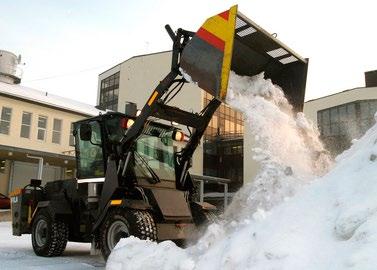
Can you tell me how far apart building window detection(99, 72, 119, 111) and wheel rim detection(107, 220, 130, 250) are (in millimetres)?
33883

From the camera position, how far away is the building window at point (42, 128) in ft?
82.6

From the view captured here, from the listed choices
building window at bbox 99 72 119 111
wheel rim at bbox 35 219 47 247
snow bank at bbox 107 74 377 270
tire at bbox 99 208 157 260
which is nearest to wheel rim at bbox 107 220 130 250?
tire at bbox 99 208 157 260

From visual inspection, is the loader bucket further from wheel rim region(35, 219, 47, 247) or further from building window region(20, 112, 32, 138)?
building window region(20, 112, 32, 138)

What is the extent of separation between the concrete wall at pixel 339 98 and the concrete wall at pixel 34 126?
549 inches

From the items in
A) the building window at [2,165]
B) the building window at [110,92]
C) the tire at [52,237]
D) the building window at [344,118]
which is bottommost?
the tire at [52,237]

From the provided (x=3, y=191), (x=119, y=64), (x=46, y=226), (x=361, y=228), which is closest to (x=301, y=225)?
(x=361, y=228)

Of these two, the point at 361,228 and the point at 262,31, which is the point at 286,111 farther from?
the point at 361,228

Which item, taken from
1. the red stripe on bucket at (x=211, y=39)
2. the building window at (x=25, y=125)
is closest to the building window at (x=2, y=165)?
the building window at (x=25, y=125)

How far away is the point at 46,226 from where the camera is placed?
8.22 meters

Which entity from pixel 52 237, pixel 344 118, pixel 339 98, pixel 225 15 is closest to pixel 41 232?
pixel 52 237

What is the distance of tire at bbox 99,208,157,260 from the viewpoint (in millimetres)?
6094

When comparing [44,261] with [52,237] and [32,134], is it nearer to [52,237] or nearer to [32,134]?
[52,237]

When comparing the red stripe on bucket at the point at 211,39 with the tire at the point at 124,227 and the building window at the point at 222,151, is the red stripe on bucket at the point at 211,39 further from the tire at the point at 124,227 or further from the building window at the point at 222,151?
the building window at the point at 222,151

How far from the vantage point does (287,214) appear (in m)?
4.19
